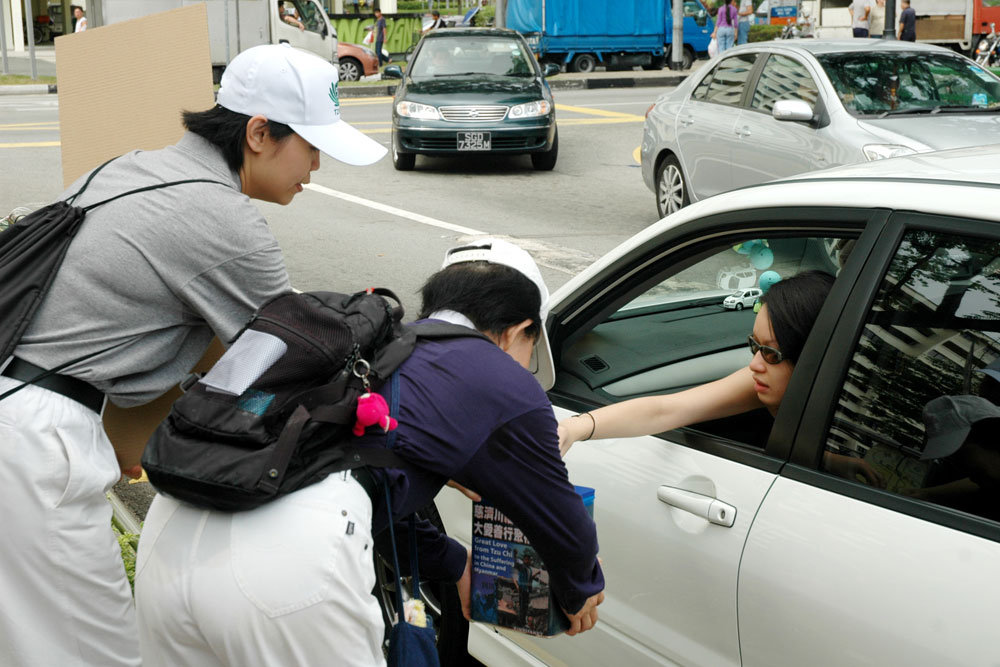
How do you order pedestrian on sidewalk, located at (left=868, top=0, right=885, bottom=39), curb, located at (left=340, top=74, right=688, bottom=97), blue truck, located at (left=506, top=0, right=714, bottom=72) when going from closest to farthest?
pedestrian on sidewalk, located at (left=868, top=0, right=885, bottom=39) → curb, located at (left=340, top=74, right=688, bottom=97) → blue truck, located at (left=506, top=0, right=714, bottom=72)

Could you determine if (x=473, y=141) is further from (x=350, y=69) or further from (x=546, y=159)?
(x=350, y=69)

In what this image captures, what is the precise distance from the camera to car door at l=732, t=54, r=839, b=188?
845cm

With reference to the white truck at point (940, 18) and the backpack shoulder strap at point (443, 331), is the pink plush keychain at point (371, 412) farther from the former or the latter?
the white truck at point (940, 18)

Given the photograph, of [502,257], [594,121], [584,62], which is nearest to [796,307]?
[502,257]

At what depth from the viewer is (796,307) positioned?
2492 mm

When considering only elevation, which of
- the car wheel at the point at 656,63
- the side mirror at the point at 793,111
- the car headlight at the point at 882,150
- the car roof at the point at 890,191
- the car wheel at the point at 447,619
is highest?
the car roof at the point at 890,191

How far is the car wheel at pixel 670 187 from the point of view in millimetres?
10078

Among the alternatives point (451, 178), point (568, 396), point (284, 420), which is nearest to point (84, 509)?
point (284, 420)

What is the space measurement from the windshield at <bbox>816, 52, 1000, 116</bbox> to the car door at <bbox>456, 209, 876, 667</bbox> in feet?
19.8

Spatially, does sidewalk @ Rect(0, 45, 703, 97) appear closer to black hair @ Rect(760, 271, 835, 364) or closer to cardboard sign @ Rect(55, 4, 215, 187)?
cardboard sign @ Rect(55, 4, 215, 187)

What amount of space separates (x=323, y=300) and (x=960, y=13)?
3179 cm

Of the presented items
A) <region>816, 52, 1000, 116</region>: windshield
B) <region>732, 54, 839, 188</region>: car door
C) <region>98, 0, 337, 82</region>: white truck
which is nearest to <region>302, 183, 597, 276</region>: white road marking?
<region>732, 54, 839, 188</region>: car door

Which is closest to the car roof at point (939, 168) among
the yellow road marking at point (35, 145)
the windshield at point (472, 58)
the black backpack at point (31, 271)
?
the black backpack at point (31, 271)

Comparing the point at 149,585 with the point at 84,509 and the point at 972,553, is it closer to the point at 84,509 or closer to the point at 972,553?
the point at 84,509
